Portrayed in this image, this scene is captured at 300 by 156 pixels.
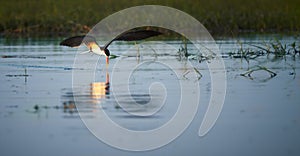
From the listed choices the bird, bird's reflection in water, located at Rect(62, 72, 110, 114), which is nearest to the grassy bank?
the bird

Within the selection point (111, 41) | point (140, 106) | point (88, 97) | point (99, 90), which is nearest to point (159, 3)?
point (111, 41)

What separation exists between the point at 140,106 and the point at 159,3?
47.7 feet

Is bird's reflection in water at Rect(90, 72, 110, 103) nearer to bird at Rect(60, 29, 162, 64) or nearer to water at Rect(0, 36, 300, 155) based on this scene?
water at Rect(0, 36, 300, 155)

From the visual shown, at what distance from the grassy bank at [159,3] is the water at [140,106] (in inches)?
217

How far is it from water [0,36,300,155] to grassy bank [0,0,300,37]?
5.50 m

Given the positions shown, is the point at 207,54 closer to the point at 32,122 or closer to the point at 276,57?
the point at 276,57

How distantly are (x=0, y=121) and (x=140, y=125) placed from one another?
1.41m

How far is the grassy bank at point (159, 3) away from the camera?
18406 mm

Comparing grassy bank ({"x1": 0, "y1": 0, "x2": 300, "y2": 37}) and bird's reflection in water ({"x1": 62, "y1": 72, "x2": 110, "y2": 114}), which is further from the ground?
grassy bank ({"x1": 0, "y1": 0, "x2": 300, "y2": 37})

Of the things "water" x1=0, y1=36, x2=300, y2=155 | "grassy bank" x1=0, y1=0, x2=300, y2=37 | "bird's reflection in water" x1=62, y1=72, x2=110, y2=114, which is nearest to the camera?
"water" x1=0, y1=36, x2=300, y2=155

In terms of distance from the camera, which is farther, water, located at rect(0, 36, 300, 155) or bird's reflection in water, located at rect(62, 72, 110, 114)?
bird's reflection in water, located at rect(62, 72, 110, 114)

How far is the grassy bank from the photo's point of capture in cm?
1841

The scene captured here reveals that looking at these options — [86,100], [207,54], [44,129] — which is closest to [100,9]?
[207,54]

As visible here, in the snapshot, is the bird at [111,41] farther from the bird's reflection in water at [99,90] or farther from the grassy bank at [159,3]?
the grassy bank at [159,3]
